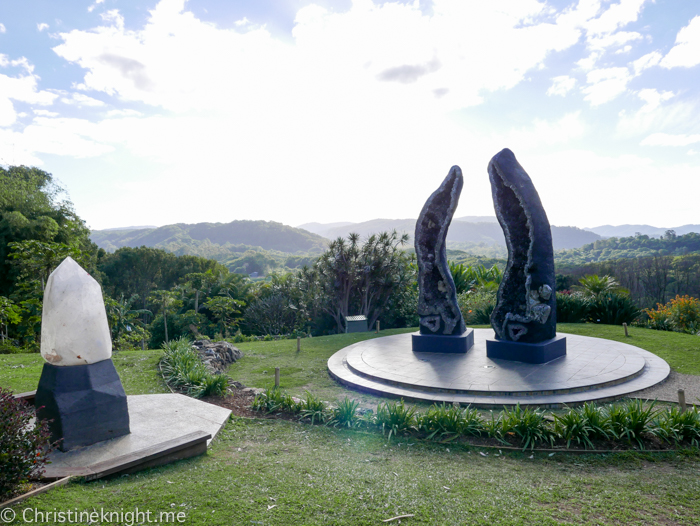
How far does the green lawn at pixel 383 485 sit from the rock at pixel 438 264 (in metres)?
4.77

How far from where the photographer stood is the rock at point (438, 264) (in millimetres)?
9422

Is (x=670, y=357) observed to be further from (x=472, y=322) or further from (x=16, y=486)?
(x=16, y=486)

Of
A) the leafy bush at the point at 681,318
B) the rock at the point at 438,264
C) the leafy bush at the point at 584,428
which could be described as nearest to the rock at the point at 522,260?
the rock at the point at 438,264

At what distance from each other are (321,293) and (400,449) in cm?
1193

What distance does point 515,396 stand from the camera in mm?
6473

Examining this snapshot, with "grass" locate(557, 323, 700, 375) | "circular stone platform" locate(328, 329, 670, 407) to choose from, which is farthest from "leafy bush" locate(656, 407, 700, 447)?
"grass" locate(557, 323, 700, 375)

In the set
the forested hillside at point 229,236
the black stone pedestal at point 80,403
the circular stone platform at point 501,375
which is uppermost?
the forested hillside at point 229,236

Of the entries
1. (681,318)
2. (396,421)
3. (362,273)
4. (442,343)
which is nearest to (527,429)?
(396,421)

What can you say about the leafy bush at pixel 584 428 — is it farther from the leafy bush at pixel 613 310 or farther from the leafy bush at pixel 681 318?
the leafy bush at pixel 613 310

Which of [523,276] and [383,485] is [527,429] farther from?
[523,276]

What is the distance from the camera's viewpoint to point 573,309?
13938mm

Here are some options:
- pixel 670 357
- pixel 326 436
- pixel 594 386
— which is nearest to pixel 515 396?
pixel 594 386

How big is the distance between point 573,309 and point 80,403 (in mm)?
14327

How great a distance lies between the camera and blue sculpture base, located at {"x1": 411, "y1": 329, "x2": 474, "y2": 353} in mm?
9344
